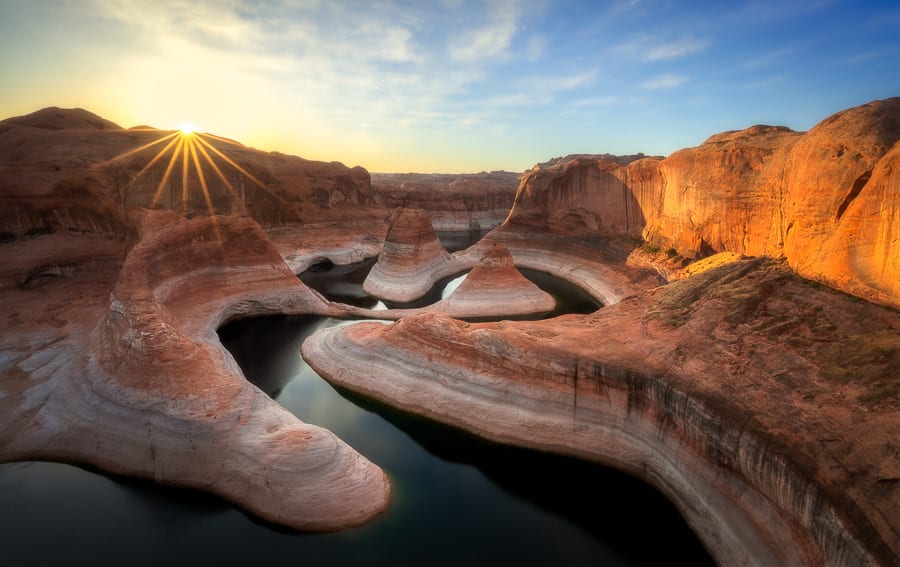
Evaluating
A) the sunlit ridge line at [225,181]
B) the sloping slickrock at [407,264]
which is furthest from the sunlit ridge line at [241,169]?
the sloping slickrock at [407,264]

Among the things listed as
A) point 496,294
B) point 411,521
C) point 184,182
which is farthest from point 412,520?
point 184,182

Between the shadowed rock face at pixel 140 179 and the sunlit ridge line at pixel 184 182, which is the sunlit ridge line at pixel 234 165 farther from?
the sunlit ridge line at pixel 184 182

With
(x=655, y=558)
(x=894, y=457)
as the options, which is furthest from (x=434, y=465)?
(x=894, y=457)

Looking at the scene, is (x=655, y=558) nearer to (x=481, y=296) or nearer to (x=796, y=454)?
(x=796, y=454)

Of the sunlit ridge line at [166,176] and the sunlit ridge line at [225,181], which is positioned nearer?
the sunlit ridge line at [166,176]

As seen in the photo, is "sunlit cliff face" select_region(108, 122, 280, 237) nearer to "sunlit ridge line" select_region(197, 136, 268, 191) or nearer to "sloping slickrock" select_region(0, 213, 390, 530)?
"sunlit ridge line" select_region(197, 136, 268, 191)
